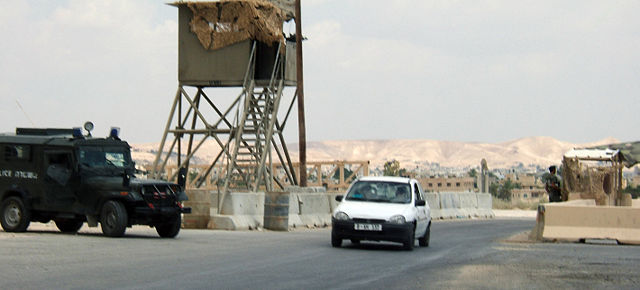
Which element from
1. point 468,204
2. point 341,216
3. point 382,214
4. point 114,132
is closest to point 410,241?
point 382,214

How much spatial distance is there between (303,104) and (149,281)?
26.4 metres

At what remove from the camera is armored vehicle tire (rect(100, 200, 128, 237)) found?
21.8m

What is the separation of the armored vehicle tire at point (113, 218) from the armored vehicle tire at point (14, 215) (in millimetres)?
1875

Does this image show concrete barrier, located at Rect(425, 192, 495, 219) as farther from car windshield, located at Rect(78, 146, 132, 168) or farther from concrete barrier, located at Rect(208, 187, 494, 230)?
car windshield, located at Rect(78, 146, 132, 168)

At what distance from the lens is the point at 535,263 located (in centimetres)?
1716

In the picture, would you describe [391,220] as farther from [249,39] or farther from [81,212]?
[249,39]

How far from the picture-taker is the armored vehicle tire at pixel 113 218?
71.4 ft

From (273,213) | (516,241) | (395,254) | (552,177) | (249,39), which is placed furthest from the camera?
(249,39)

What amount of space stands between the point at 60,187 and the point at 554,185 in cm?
1551

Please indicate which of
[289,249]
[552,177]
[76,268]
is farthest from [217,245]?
[552,177]

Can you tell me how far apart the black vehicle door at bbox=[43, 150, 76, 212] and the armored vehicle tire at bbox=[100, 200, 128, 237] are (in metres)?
0.96

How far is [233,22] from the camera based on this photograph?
127 feet

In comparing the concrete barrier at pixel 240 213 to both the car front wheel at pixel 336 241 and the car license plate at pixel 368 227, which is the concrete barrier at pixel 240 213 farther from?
the car license plate at pixel 368 227

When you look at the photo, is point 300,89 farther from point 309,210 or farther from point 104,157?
point 104,157
